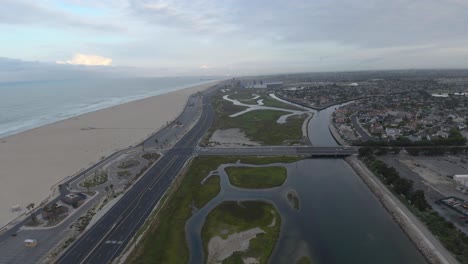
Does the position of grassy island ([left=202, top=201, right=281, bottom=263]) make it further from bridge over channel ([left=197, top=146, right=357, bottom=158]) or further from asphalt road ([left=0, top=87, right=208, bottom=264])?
bridge over channel ([left=197, top=146, right=357, bottom=158])

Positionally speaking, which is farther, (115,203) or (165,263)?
(115,203)

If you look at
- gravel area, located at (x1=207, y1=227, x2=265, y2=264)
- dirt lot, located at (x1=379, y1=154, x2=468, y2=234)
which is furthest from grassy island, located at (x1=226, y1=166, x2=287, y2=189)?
dirt lot, located at (x1=379, y1=154, x2=468, y2=234)

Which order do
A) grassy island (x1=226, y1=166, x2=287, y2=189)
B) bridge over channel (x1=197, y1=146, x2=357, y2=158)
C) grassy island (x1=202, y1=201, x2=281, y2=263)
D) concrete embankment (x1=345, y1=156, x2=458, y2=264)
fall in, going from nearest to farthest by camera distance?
concrete embankment (x1=345, y1=156, x2=458, y2=264)
grassy island (x1=202, y1=201, x2=281, y2=263)
grassy island (x1=226, y1=166, x2=287, y2=189)
bridge over channel (x1=197, y1=146, x2=357, y2=158)

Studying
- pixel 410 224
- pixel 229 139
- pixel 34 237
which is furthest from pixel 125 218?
pixel 229 139

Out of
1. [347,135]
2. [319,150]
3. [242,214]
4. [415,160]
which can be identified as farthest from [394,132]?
[242,214]

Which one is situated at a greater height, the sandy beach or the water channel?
the sandy beach

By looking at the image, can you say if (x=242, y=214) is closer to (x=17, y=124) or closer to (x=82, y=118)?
(x=82, y=118)
